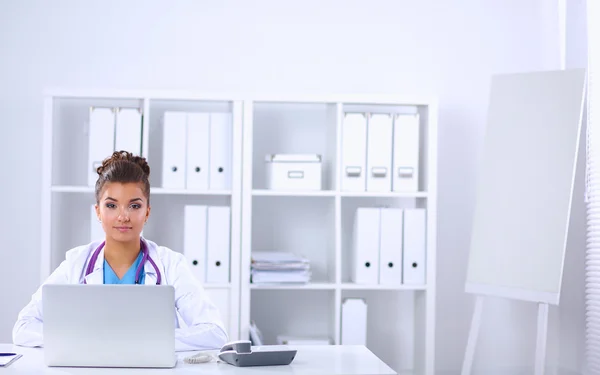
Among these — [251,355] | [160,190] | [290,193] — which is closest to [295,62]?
[290,193]

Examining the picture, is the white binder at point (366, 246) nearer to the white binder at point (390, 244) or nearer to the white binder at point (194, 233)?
the white binder at point (390, 244)

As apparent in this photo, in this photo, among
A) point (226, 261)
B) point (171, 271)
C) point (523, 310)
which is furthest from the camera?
point (523, 310)

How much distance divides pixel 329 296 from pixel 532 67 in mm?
1661

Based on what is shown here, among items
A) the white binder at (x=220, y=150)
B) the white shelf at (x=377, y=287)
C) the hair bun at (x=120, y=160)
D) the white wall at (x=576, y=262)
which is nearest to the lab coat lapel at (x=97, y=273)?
the hair bun at (x=120, y=160)

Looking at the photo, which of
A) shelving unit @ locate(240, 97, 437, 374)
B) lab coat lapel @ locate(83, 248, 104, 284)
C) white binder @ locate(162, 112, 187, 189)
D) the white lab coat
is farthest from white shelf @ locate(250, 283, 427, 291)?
lab coat lapel @ locate(83, 248, 104, 284)

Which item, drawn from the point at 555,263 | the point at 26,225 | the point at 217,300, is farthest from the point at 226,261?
the point at 555,263

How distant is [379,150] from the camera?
12.2ft

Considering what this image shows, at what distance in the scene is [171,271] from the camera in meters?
2.53

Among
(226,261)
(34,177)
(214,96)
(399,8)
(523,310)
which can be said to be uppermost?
(399,8)

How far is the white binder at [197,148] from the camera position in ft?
11.9

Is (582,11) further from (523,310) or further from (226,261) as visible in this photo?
(226,261)

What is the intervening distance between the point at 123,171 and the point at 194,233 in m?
1.14

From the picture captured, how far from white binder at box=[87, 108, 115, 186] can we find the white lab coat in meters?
1.13

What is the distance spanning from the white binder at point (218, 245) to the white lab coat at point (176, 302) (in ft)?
3.43
